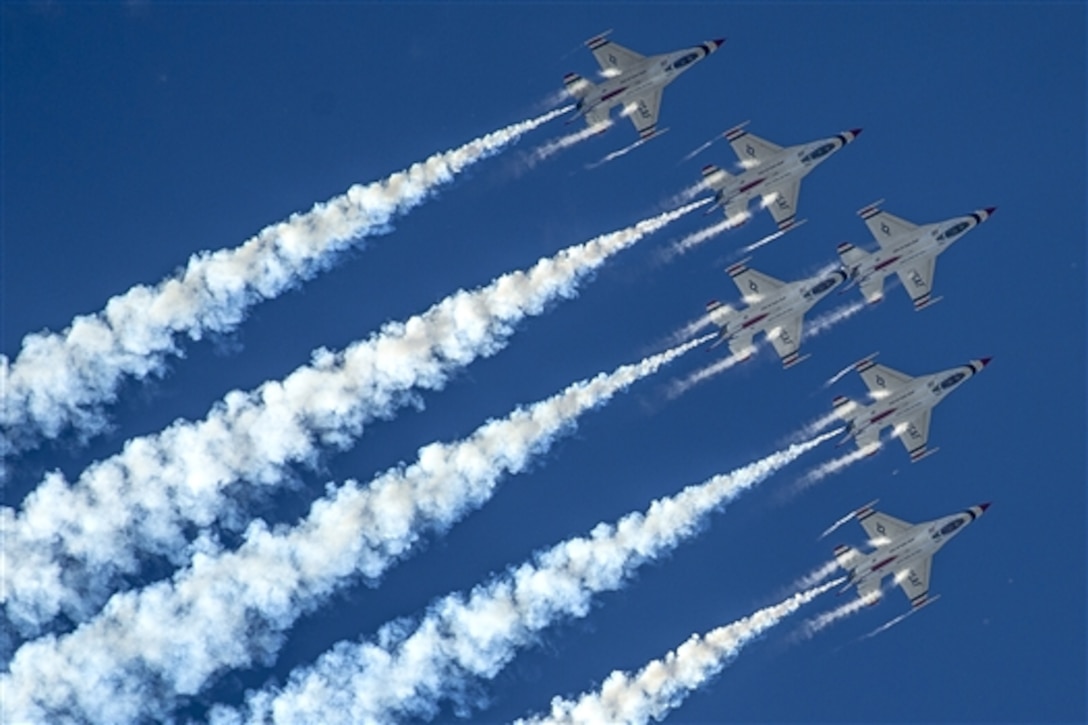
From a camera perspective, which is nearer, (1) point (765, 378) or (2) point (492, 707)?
(2) point (492, 707)

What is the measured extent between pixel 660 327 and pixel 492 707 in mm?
17329

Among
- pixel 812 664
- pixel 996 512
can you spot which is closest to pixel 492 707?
pixel 812 664

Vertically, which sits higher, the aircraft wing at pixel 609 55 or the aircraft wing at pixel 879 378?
the aircraft wing at pixel 609 55

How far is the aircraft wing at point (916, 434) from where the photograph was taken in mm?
79188

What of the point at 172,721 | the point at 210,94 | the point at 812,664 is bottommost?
the point at 812,664

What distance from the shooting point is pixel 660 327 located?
76562mm

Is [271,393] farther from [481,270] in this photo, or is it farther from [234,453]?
[481,270]

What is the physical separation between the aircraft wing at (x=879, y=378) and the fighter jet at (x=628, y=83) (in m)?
13.9

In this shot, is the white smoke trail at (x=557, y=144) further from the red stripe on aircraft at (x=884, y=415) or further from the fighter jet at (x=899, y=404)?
the red stripe on aircraft at (x=884, y=415)

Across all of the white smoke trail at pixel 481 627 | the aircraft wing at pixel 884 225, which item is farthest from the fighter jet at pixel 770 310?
the white smoke trail at pixel 481 627

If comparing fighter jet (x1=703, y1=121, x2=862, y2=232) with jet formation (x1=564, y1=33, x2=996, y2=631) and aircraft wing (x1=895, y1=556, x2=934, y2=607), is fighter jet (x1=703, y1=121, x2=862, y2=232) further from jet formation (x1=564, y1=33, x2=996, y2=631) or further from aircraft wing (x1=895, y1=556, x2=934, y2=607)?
aircraft wing (x1=895, y1=556, x2=934, y2=607)

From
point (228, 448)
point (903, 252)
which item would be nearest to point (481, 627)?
point (228, 448)

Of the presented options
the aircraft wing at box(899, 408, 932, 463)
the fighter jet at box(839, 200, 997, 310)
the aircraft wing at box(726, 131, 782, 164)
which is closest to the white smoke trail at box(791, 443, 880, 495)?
the aircraft wing at box(899, 408, 932, 463)

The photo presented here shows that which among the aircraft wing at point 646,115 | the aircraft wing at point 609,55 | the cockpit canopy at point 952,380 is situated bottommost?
the cockpit canopy at point 952,380
